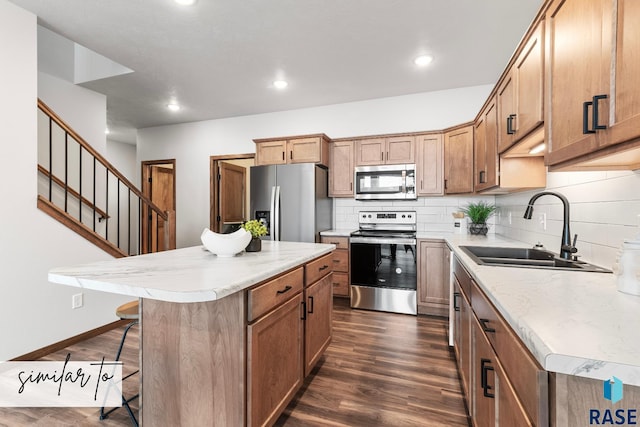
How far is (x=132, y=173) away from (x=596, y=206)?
8.32 m

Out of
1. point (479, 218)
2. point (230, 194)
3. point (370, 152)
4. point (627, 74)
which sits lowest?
point (479, 218)

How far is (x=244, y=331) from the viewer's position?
1.28 meters

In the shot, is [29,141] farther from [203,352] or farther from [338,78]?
[338,78]

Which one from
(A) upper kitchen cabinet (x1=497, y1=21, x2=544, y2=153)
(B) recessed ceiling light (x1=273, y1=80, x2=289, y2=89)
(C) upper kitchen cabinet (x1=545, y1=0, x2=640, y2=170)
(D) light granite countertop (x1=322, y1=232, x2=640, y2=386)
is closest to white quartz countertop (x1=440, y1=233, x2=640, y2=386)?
(D) light granite countertop (x1=322, y1=232, x2=640, y2=386)

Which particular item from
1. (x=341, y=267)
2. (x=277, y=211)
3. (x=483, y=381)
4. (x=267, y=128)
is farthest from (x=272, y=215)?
(x=483, y=381)

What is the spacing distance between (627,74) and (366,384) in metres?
2.07

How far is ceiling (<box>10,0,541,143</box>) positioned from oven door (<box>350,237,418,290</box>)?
6.35ft

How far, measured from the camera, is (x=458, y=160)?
339 cm

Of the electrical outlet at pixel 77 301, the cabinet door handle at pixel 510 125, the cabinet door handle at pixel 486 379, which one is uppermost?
the cabinet door handle at pixel 510 125

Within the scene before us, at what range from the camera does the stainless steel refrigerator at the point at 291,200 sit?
3.70 meters

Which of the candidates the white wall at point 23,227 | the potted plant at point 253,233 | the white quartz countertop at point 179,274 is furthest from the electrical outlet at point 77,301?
the potted plant at point 253,233

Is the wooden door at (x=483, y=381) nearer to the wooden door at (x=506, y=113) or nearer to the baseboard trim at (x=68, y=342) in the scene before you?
A: the wooden door at (x=506, y=113)

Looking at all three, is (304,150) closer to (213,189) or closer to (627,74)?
(213,189)

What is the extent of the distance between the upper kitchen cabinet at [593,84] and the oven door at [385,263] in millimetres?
2179
